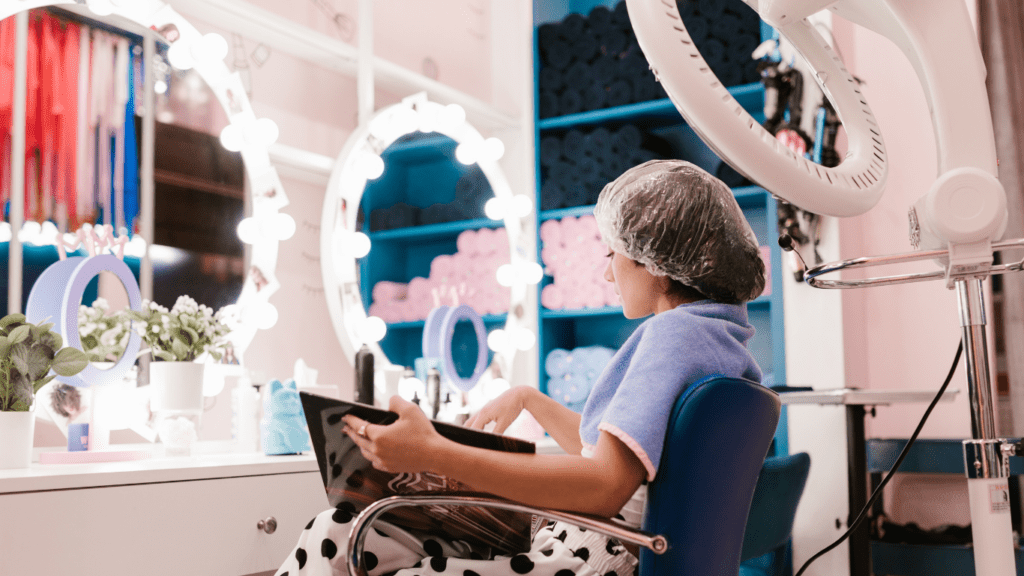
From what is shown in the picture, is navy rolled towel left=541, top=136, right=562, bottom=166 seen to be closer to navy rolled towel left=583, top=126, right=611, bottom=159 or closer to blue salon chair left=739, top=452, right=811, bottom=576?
navy rolled towel left=583, top=126, right=611, bottom=159

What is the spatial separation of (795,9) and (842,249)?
186cm

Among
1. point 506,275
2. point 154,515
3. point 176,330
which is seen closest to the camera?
point 154,515

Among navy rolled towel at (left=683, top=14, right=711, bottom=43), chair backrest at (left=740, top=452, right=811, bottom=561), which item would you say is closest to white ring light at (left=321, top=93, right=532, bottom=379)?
navy rolled towel at (left=683, top=14, right=711, bottom=43)

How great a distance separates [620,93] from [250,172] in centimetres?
156

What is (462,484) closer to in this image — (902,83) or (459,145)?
(459,145)

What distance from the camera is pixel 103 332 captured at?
178 centimetres

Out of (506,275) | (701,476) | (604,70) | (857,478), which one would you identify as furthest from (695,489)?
(604,70)

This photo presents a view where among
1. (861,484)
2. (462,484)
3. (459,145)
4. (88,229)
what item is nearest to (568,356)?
(459,145)

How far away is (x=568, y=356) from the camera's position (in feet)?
10.4

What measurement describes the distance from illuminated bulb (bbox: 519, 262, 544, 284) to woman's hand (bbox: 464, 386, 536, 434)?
1582mm

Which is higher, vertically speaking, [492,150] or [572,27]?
[572,27]

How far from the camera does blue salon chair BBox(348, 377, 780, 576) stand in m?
1.03

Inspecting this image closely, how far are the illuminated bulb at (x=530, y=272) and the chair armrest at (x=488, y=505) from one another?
2117 millimetres

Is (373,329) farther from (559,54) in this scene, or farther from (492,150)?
(559,54)
